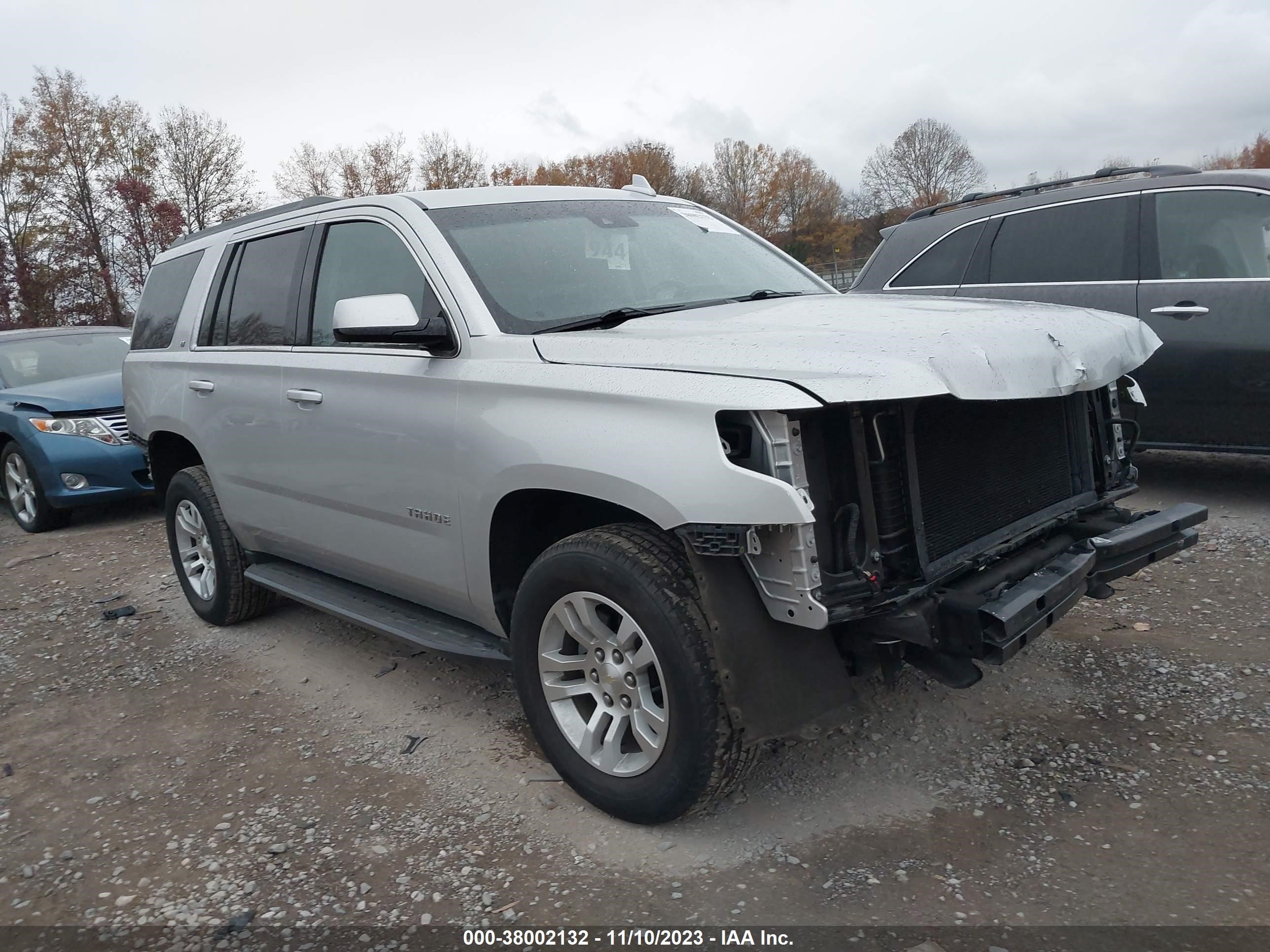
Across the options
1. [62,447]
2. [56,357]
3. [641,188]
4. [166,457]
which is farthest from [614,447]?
[56,357]

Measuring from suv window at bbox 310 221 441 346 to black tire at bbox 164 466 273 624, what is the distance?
1325 mm

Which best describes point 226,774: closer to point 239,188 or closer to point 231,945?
point 231,945

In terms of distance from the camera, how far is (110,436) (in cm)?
782

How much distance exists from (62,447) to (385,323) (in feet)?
19.0

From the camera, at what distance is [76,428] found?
7809 mm

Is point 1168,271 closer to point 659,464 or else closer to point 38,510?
point 659,464

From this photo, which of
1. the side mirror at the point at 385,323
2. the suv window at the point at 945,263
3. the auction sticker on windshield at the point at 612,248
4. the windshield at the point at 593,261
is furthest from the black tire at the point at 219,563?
the suv window at the point at 945,263

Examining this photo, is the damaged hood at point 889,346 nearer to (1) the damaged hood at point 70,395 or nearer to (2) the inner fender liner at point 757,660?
(2) the inner fender liner at point 757,660

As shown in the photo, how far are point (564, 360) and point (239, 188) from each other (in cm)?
3765

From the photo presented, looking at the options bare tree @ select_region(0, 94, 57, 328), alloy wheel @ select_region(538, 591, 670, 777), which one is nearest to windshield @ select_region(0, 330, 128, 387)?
alloy wheel @ select_region(538, 591, 670, 777)

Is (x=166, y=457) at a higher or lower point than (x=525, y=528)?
higher

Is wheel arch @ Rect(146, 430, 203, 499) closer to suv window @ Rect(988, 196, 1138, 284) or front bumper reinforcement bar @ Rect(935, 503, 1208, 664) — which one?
front bumper reinforcement bar @ Rect(935, 503, 1208, 664)

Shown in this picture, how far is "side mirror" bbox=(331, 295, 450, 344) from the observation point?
10.7 ft

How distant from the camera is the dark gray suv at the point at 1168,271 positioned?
17.6ft
